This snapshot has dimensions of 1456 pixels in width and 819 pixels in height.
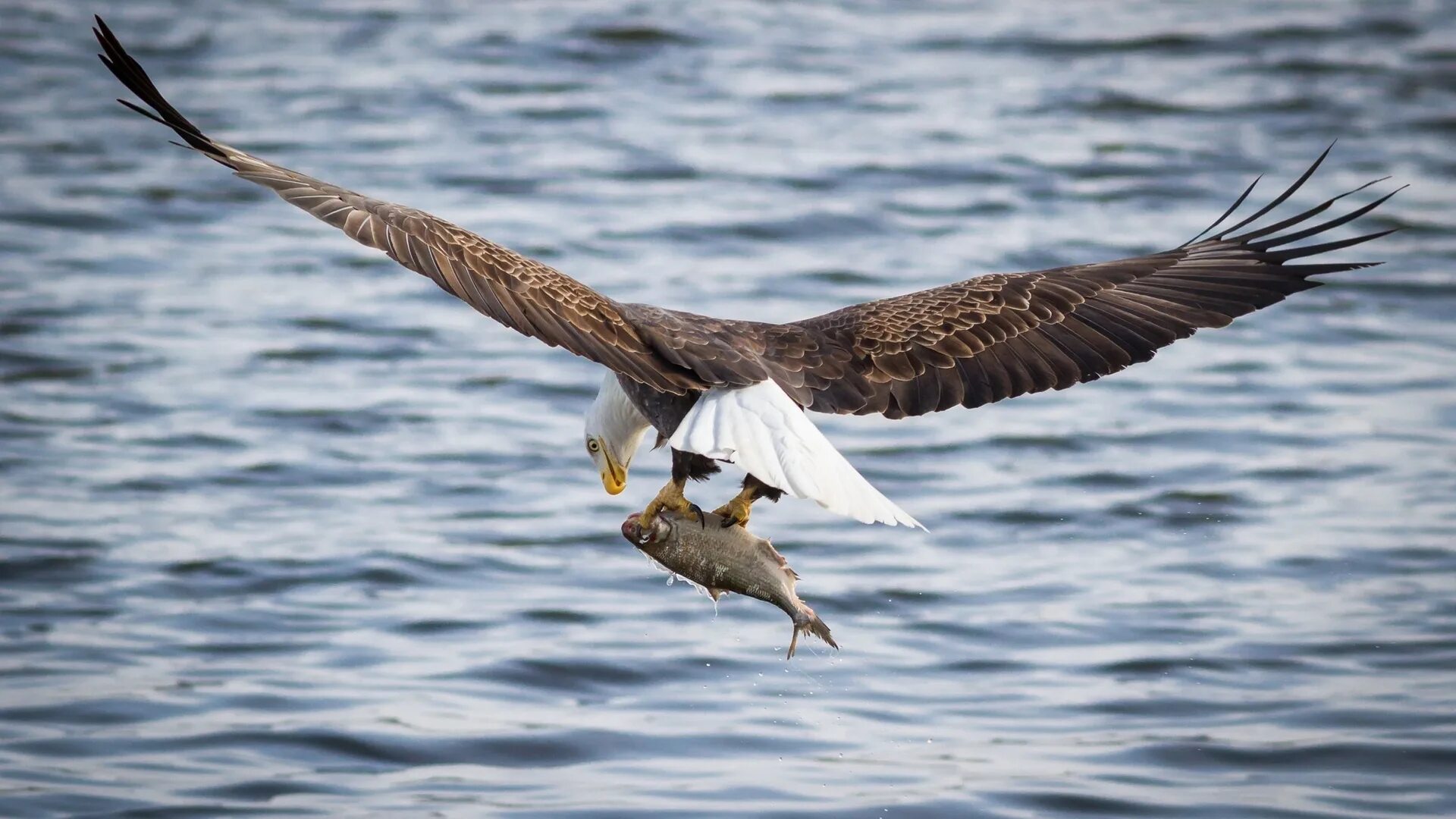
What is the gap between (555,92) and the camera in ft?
57.7

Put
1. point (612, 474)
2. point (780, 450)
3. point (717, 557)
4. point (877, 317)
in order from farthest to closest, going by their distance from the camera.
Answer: point (877, 317), point (612, 474), point (717, 557), point (780, 450)

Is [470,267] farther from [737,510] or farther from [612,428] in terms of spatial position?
[737,510]

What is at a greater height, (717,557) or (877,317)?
(877,317)

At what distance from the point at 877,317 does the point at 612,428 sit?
84cm

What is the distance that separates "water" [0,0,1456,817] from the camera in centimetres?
711

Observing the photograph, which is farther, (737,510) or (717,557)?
(737,510)

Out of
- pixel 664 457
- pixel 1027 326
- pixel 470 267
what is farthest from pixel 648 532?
pixel 664 457

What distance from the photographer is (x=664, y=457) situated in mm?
10273

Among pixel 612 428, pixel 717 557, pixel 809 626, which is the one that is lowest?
pixel 809 626

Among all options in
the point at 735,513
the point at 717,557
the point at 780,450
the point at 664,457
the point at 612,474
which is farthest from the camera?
the point at 664,457

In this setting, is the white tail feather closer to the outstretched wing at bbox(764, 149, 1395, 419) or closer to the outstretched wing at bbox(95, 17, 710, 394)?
→ the outstretched wing at bbox(95, 17, 710, 394)

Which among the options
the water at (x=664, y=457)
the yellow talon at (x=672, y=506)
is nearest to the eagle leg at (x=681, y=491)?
the yellow talon at (x=672, y=506)

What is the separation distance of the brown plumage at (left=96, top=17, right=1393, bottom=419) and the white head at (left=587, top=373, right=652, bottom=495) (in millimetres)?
269

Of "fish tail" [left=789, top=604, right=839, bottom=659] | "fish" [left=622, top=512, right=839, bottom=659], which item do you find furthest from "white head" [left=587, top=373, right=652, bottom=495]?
"fish tail" [left=789, top=604, right=839, bottom=659]
